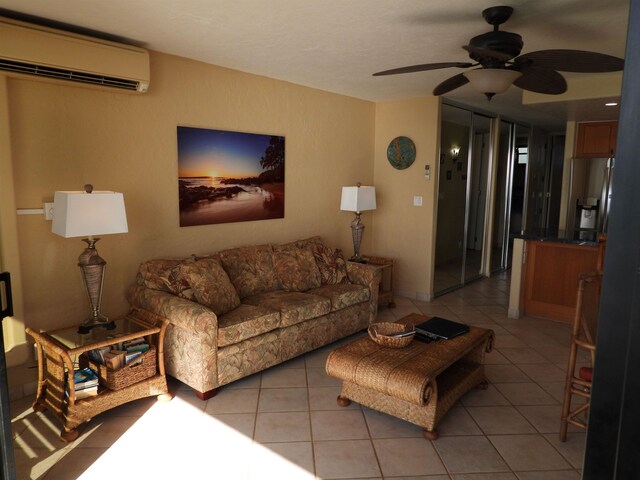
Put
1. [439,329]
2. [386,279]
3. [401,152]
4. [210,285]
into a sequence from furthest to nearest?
[401,152]
[386,279]
[210,285]
[439,329]

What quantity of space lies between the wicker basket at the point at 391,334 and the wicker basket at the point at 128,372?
1485mm

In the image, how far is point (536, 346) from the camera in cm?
407

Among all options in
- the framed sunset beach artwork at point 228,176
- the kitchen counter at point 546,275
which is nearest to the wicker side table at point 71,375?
the framed sunset beach artwork at point 228,176

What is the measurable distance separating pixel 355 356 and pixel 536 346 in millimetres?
2204

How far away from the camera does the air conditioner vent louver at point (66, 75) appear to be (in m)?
2.74

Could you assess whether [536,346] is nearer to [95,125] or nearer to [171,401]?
[171,401]

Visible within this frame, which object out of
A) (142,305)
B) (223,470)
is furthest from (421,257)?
(223,470)

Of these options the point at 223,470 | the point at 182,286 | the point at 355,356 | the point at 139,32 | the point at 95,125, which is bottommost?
the point at 223,470

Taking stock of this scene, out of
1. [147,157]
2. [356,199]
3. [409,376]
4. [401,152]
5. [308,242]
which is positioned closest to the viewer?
[409,376]

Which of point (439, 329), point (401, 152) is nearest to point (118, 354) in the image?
point (439, 329)

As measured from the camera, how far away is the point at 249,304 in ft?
11.9

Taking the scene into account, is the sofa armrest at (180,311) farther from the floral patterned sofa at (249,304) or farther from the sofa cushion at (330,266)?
the sofa cushion at (330,266)

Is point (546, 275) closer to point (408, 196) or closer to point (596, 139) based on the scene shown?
point (408, 196)

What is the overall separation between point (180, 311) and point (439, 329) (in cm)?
180
